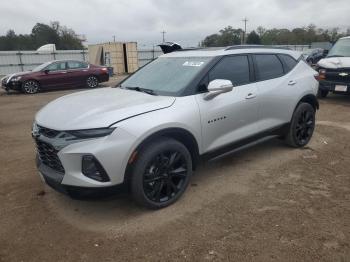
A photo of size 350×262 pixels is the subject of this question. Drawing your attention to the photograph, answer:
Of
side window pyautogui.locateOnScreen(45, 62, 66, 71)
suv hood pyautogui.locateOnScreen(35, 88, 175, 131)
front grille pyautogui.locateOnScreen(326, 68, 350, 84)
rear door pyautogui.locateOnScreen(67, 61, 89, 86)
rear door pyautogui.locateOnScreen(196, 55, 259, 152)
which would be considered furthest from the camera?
rear door pyautogui.locateOnScreen(67, 61, 89, 86)

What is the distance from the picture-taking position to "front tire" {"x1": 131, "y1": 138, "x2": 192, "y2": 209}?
3455 mm

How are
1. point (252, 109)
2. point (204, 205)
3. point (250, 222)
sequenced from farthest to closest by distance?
1. point (252, 109)
2. point (204, 205)
3. point (250, 222)

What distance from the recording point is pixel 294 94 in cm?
531

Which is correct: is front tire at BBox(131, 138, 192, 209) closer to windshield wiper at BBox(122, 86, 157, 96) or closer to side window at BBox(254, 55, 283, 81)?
windshield wiper at BBox(122, 86, 157, 96)

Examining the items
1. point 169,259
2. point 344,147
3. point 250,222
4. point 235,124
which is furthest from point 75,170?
point 344,147

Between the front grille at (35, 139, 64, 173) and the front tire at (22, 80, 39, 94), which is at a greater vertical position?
the front grille at (35, 139, 64, 173)

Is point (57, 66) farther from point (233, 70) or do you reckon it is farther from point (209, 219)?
point (209, 219)

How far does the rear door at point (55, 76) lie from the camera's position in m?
15.2

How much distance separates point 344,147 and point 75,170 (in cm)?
460

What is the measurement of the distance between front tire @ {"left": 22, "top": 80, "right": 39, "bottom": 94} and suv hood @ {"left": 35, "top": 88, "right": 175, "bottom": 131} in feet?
38.7

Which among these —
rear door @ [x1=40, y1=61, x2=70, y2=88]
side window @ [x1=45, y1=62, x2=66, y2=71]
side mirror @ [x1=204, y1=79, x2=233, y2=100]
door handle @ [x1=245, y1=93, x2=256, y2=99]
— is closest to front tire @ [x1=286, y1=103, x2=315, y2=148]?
door handle @ [x1=245, y1=93, x2=256, y2=99]

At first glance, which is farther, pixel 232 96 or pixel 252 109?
pixel 252 109

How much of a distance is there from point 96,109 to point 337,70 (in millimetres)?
8176

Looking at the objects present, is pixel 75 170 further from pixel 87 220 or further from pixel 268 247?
pixel 268 247
